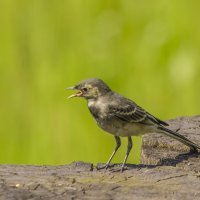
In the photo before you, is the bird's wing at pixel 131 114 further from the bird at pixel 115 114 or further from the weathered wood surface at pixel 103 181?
the weathered wood surface at pixel 103 181

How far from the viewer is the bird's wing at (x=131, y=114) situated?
23.1ft

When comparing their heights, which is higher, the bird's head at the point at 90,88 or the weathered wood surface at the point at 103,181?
the bird's head at the point at 90,88

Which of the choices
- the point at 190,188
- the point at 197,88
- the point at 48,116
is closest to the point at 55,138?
the point at 48,116

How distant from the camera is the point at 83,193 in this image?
19.2ft

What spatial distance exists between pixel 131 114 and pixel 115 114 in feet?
0.51

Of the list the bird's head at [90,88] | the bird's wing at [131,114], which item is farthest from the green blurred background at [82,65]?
the bird's head at [90,88]

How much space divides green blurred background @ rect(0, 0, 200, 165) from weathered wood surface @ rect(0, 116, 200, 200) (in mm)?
2548

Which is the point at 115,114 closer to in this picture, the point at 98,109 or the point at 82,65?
the point at 98,109

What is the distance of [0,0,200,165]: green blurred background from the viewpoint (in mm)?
9391

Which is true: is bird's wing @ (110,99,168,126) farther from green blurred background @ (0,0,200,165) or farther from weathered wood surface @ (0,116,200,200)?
green blurred background @ (0,0,200,165)

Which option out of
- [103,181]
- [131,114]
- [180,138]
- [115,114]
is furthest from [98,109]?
[103,181]

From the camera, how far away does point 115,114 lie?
7008mm

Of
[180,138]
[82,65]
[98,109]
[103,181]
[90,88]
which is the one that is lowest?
[103,181]

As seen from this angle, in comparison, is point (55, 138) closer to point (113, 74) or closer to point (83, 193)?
point (113, 74)
